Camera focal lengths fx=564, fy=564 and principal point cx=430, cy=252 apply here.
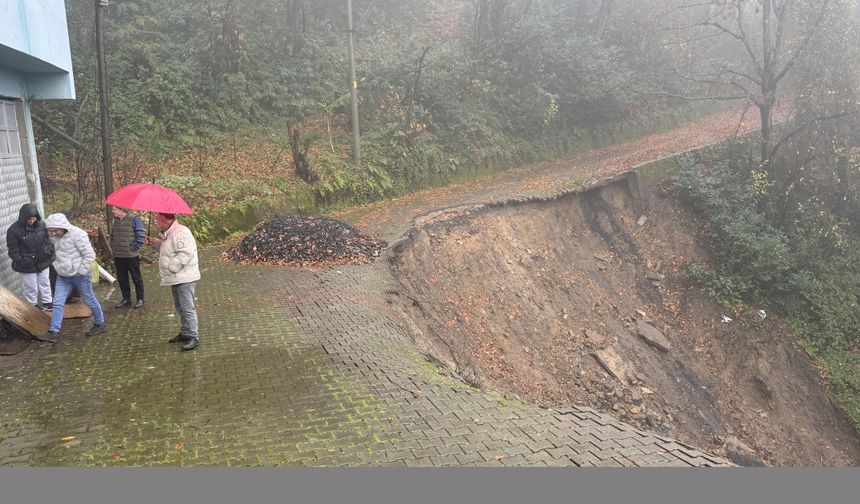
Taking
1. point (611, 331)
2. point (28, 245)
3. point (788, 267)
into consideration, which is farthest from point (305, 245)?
point (788, 267)

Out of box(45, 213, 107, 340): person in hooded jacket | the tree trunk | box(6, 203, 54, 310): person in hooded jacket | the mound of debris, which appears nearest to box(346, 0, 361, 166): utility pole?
the mound of debris

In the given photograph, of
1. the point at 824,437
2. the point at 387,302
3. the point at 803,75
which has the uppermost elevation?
the point at 803,75

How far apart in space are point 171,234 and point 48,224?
6.11 ft

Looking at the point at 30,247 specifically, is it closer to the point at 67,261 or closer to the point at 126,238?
the point at 67,261

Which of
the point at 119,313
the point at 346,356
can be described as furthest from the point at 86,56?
the point at 346,356

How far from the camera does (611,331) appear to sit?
1420cm

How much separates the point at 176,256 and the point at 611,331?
426 inches

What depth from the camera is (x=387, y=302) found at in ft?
32.4

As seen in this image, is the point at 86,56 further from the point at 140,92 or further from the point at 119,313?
the point at 119,313

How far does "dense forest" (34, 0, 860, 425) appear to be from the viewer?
15.5 meters

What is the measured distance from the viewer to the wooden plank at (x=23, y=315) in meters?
7.23

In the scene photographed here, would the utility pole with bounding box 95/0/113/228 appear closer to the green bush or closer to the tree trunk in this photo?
the green bush

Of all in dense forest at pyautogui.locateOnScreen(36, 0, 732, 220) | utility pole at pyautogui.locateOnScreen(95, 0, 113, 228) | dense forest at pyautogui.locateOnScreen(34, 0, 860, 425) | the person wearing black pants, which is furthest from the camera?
dense forest at pyautogui.locateOnScreen(36, 0, 732, 220)

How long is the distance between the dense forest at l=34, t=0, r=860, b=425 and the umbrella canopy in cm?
746
